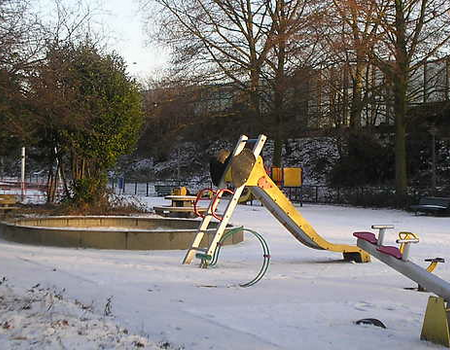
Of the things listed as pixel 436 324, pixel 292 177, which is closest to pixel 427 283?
pixel 436 324

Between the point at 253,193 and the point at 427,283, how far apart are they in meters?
4.68

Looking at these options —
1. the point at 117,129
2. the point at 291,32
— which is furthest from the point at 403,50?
the point at 117,129

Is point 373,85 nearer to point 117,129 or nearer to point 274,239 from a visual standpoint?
point 117,129

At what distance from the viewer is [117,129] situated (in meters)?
18.9

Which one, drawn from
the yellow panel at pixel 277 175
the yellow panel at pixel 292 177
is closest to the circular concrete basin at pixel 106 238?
the yellow panel at pixel 277 175

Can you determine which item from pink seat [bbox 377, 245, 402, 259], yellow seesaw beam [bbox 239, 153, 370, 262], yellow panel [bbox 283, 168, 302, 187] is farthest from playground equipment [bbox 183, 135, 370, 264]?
yellow panel [bbox 283, 168, 302, 187]

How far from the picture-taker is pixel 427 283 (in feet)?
20.0

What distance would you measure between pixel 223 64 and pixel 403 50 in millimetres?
9078

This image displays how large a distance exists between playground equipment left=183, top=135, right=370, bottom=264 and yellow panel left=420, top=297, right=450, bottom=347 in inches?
178

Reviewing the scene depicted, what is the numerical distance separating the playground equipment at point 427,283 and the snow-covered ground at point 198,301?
0.13m

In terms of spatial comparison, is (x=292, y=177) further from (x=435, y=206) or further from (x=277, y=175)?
(x=435, y=206)

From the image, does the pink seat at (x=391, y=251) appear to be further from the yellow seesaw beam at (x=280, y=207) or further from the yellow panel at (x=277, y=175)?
the yellow panel at (x=277, y=175)

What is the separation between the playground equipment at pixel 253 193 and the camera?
1004cm

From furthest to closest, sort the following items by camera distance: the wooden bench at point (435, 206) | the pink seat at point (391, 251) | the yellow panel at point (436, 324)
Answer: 1. the wooden bench at point (435, 206)
2. the pink seat at point (391, 251)
3. the yellow panel at point (436, 324)
